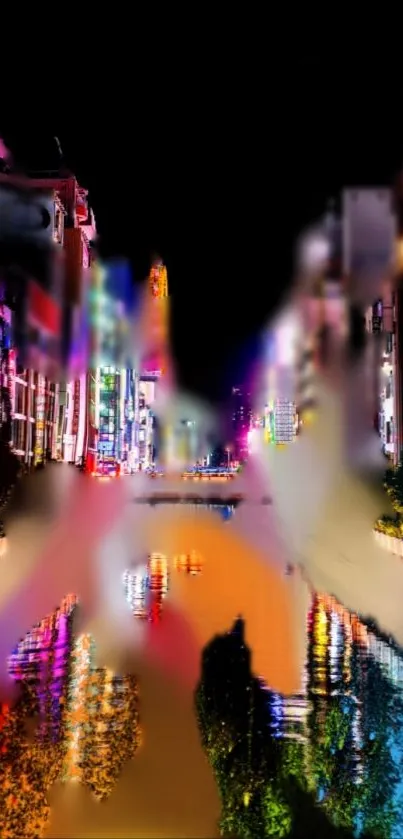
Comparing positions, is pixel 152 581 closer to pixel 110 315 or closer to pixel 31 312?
pixel 31 312

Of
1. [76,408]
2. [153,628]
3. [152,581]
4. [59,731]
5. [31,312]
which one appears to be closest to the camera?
[59,731]

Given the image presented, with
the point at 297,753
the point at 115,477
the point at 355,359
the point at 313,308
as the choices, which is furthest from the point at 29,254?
the point at 297,753

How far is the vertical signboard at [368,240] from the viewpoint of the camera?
234 feet

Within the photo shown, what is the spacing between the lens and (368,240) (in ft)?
264

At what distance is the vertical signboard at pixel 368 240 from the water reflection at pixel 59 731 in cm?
5867

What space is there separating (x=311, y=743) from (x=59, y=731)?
202 cm

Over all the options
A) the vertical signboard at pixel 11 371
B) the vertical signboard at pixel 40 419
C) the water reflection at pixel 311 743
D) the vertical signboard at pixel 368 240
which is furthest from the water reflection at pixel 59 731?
the vertical signboard at pixel 40 419

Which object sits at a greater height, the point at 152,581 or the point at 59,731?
the point at 152,581

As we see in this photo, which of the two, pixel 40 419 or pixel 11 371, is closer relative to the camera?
pixel 11 371

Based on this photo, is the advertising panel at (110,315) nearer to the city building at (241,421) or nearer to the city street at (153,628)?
the city building at (241,421)

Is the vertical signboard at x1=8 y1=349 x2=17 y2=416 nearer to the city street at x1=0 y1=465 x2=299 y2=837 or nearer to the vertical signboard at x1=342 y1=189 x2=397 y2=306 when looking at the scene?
the vertical signboard at x1=342 y1=189 x2=397 y2=306

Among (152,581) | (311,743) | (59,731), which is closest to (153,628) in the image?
(59,731)

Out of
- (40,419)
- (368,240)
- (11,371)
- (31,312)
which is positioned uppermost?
(368,240)

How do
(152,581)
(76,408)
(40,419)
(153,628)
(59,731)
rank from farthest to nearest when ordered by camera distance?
Result: (76,408), (40,419), (152,581), (153,628), (59,731)
